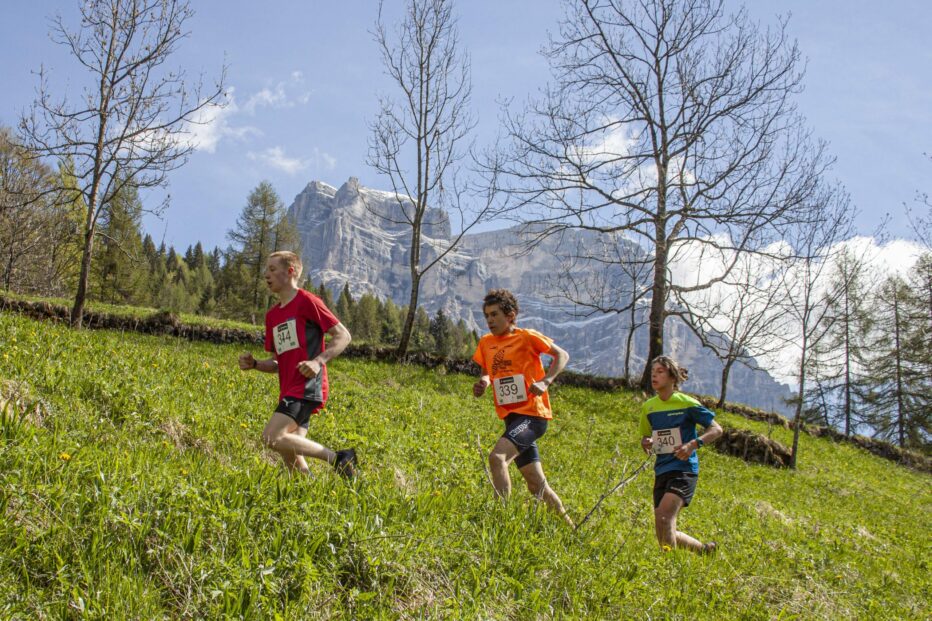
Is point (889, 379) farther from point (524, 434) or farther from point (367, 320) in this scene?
point (367, 320)

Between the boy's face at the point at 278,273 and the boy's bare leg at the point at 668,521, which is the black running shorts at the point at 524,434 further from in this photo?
the boy's face at the point at 278,273

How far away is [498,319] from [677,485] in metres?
2.21

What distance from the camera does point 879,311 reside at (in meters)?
31.5

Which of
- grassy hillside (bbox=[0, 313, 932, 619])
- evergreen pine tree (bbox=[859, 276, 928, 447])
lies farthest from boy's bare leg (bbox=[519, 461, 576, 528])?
evergreen pine tree (bbox=[859, 276, 928, 447])

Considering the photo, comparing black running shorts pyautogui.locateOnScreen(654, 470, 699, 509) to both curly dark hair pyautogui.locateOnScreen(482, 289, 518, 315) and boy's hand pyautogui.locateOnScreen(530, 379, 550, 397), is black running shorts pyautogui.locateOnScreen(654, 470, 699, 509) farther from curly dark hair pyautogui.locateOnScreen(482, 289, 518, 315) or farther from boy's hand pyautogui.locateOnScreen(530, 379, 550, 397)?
curly dark hair pyautogui.locateOnScreen(482, 289, 518, 315)

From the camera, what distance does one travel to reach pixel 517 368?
484cm

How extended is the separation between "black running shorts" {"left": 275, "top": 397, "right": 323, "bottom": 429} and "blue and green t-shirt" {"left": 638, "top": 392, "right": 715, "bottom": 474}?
122 inches

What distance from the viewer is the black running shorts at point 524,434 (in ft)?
14.7

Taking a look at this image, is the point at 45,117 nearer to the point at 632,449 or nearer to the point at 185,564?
the point at 185,564

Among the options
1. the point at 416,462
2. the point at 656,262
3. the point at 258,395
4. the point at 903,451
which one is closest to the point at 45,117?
the point at 258,395

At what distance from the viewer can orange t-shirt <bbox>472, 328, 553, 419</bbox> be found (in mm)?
4730

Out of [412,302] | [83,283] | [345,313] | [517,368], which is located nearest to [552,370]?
[517,368]

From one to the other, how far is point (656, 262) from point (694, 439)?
540 inches

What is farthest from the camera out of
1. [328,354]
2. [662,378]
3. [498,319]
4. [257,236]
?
[257,236]
